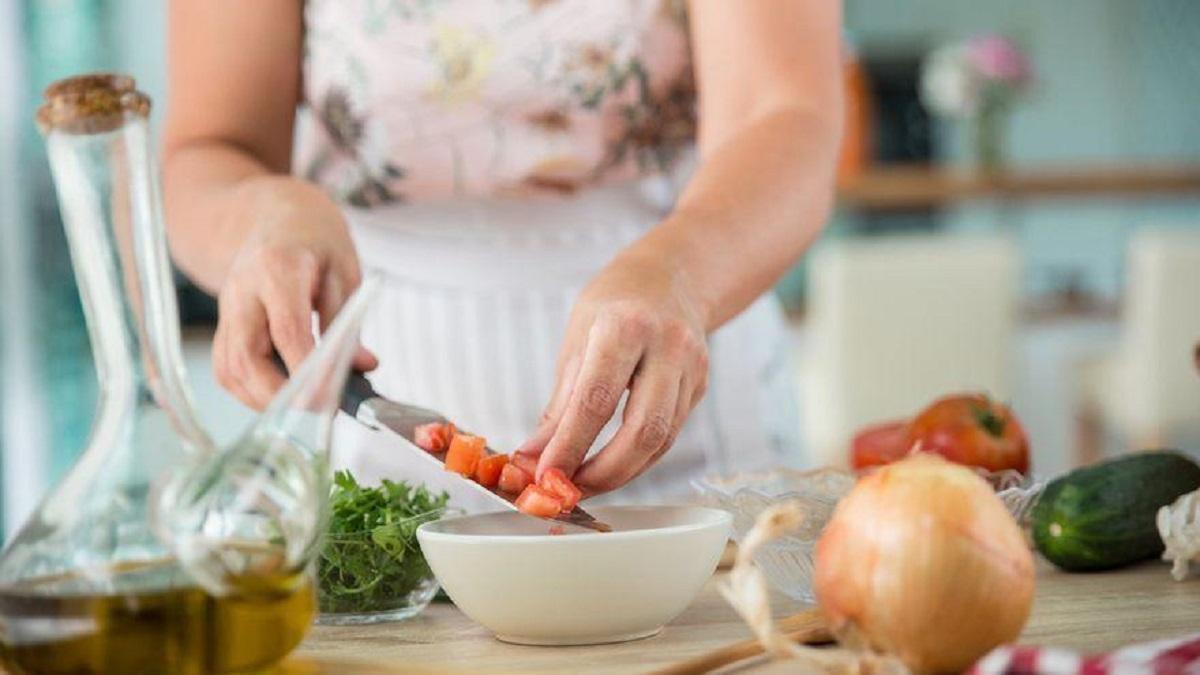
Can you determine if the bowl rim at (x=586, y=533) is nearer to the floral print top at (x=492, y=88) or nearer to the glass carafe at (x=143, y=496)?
the glass carafe at (x=143, y=496)

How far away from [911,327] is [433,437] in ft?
9.87

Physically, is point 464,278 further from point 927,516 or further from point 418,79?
point 927,516

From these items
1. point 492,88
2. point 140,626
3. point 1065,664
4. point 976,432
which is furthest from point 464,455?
point 492,88

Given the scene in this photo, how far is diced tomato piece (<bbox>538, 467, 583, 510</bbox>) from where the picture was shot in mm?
807

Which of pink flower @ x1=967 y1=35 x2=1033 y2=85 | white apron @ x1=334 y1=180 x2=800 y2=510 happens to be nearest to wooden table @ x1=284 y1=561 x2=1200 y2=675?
white apron @ x1=334 y1=180 x2=800 y2=510

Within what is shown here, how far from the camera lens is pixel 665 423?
2.82 feet

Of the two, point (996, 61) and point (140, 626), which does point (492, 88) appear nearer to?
point (140, 626)

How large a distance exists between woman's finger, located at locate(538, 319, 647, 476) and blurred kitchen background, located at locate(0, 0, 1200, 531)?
1.90 metres

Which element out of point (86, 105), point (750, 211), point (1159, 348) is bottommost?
point (1159, 348)

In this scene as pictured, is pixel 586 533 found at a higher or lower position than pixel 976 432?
higher

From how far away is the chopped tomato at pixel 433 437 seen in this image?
864 mm

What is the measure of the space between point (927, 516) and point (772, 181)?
452mm

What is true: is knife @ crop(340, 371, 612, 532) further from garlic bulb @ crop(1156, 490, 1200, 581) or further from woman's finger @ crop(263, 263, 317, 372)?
garlic bulb @ crop(1156, 490, 1200, 581)

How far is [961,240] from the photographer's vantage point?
13.0ft
